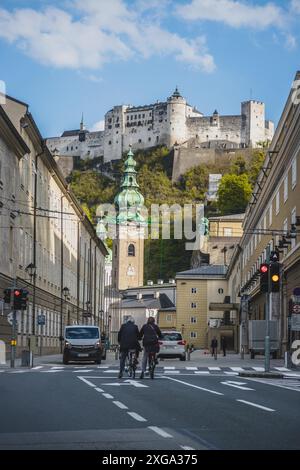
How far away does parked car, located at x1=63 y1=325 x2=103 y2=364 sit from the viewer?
127 feet

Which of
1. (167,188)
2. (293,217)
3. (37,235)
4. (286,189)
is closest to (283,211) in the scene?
(286,189)

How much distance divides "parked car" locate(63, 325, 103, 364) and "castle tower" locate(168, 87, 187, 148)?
15712cm

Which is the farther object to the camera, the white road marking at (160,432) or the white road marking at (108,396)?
the white road marking at (108,396)

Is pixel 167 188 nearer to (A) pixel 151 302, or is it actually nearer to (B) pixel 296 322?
(A) pixel 151 302

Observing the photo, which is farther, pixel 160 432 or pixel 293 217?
pixel 293 217

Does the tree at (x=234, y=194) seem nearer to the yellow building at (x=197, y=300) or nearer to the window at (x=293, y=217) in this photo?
the yellow building at (x=197, y=300)

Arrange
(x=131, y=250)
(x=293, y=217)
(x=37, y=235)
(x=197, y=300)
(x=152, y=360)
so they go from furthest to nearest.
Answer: (x=131, y=250) → (x=197, y=300) → (x=37, y=235) → (x=293, y=217) → (x=152, y=360)

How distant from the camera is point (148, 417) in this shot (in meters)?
12.6

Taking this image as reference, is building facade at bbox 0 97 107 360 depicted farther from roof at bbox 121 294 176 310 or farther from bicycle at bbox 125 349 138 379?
roof at bbox 121 294 176 310

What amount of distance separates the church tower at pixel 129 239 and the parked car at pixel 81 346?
412 feet

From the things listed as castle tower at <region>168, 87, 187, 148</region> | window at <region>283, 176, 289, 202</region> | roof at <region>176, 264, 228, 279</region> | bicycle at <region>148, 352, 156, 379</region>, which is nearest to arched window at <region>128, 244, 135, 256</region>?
castle tower at <region>168, 87, 187, 148</region>

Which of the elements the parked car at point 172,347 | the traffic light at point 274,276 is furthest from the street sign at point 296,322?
the parked car at point 172,347

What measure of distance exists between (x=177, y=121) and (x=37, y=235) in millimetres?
144682

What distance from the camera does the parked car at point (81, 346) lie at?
38.8 m
